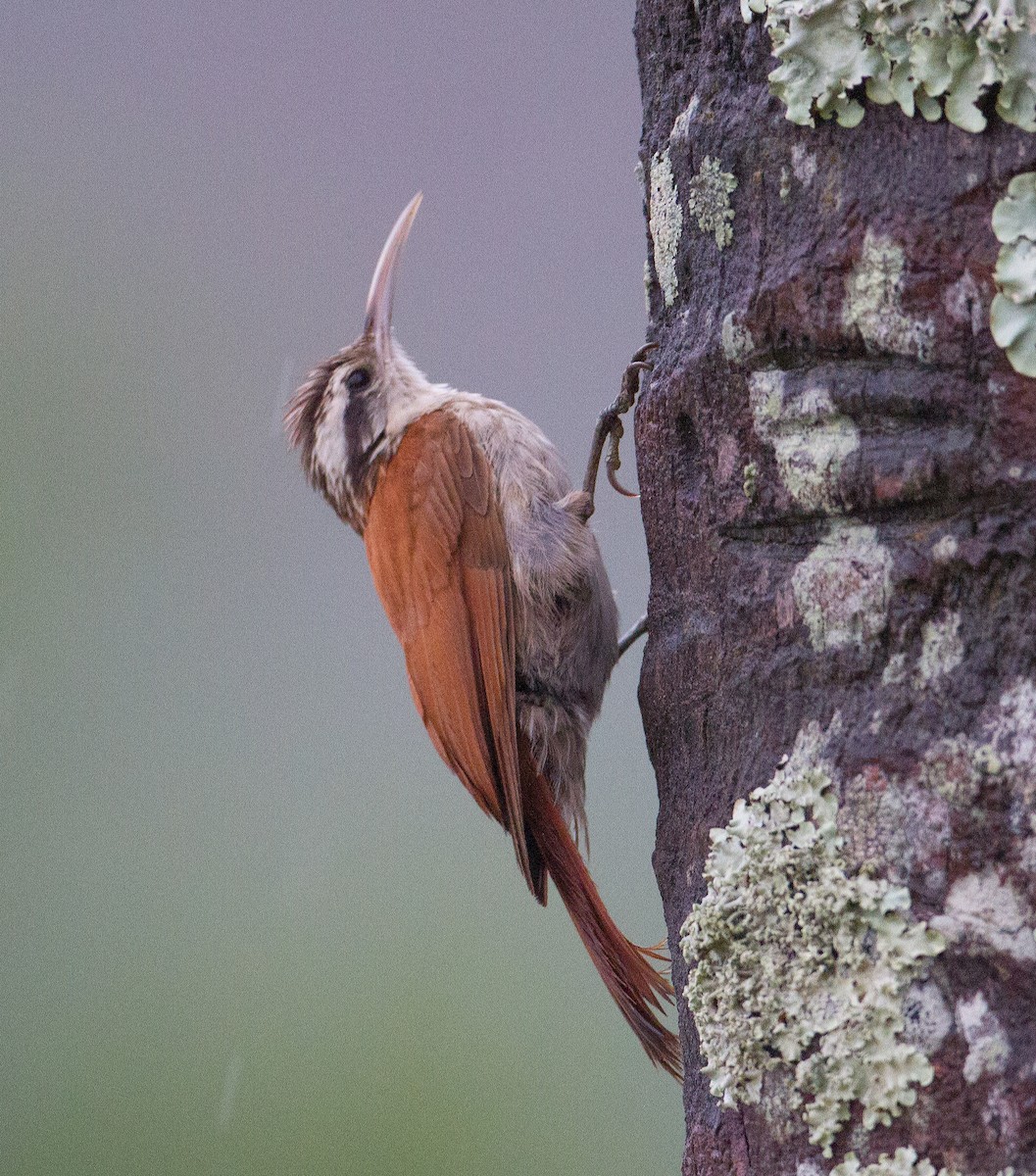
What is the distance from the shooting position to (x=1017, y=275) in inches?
44.5

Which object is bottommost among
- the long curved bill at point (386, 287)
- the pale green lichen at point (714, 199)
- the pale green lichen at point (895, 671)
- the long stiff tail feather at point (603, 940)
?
the long stiff tail feather at point (603, 940)

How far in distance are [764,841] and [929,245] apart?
2.01 feet

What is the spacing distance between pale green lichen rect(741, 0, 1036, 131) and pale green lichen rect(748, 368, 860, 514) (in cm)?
27

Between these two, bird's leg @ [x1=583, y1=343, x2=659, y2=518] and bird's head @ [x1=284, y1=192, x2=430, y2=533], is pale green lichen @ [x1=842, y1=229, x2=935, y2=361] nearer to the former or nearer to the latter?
bird's leg @ [x1=583, y1=343, x2=659, y2=518]

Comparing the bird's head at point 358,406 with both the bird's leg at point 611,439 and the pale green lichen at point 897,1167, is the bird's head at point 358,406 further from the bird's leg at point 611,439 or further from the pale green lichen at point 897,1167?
the pale green lichen at point 897,1167

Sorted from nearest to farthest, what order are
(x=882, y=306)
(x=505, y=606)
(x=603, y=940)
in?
(x=882, y=306) < (x=603, y=940) < (x=505, y=606)

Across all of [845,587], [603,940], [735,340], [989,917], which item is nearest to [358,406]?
[603,940]

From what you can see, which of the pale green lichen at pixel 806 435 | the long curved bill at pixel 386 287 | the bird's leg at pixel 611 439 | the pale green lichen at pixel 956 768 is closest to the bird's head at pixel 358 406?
the long curved bill at pixel 386 287

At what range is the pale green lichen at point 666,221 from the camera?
153 centimetres

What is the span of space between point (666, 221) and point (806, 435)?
38 cm

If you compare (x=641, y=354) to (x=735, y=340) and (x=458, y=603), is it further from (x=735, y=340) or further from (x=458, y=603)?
(x=735, y=340)

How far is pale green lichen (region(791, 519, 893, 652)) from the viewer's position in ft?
4.13

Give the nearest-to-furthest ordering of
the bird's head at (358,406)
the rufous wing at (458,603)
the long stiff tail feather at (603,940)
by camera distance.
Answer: the long stiff tail feather at (603,940) < the rufous wing at (458,603) < the bird's head at (358,406)

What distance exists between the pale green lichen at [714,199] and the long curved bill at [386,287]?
1.54 metres
